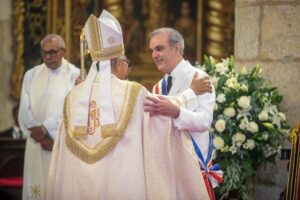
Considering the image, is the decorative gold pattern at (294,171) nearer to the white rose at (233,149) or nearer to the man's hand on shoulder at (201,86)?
the white rose at (233,149)

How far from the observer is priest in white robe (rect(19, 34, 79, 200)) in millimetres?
7070

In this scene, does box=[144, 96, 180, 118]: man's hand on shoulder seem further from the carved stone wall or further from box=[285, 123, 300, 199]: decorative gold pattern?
the carved stone wall

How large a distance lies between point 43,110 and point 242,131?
1912 mm

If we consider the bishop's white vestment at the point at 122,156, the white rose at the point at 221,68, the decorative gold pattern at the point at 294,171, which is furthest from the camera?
the white rose at the point at 221,68

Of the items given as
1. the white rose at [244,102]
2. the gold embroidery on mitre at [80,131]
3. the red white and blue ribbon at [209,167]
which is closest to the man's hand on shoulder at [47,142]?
the white rose at [244,102]

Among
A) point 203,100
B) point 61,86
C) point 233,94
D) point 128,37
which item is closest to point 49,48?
point 61,86

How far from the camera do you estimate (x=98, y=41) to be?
4.65m

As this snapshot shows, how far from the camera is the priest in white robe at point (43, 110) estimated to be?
7.07 metres

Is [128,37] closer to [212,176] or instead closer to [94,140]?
[212,176]

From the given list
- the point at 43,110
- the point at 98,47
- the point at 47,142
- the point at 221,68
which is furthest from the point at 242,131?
the point at 98,47

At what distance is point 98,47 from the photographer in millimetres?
4648

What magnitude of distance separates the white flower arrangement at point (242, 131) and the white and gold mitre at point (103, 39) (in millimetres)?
2125

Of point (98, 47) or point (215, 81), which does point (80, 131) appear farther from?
point (215, 81)

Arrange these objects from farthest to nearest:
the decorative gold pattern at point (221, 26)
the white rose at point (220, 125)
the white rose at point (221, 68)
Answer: the decorative gold pattern at point (221, 26)
the white rose at point (221, 68)
the white rose at point (220, 125)
